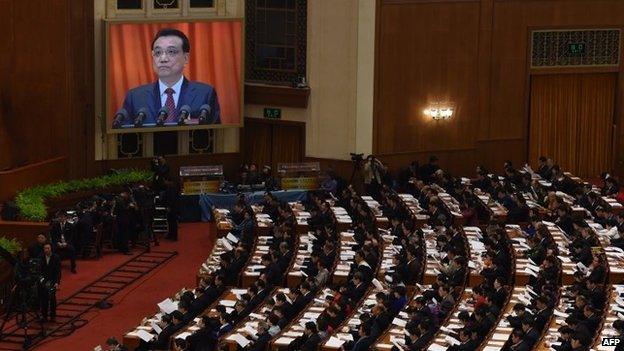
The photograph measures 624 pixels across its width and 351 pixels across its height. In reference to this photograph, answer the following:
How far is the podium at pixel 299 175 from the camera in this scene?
36969 millimetres

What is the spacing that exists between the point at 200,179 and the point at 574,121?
10.5 m

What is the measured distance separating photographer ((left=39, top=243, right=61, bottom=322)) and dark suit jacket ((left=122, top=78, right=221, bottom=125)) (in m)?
8.86

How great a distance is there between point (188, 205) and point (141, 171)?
1554 millimetres

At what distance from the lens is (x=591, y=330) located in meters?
23.2

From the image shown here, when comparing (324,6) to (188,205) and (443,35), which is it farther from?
(188,205)

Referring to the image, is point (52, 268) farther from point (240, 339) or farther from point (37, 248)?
point (240, 339)

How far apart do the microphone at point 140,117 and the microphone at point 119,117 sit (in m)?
0.32

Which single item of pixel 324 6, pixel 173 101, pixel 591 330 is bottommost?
pixel 591 330

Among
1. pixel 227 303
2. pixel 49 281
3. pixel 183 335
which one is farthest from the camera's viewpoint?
pixel 49 281

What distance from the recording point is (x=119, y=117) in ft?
120

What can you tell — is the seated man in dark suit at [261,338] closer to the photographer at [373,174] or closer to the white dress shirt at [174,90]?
the photographer at [373,174]

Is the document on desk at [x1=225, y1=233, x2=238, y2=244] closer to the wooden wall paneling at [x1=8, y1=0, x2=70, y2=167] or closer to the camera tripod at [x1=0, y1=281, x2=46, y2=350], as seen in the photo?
the camera tripod at [x1=0, y1=281, x2=46, y2=350]

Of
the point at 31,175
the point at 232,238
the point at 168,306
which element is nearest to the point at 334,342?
the point at 168,306

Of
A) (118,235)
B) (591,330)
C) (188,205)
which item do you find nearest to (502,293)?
(591,330)
